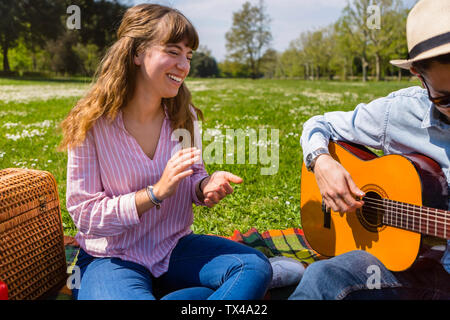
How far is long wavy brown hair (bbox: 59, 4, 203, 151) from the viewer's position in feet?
7.48

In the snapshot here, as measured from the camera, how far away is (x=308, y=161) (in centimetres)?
263

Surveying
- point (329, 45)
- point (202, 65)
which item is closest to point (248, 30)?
point (202, 65)

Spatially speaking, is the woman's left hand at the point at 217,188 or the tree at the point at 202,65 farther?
the tree at the point at 202,65

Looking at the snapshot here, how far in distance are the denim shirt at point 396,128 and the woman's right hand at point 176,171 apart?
0.93 metres

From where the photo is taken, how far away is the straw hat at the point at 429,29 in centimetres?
175

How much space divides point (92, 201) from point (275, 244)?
175 centimetres

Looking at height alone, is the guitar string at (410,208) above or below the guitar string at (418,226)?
above

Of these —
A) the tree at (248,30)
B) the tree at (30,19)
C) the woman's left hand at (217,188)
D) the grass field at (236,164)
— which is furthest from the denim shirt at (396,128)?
the tree at (30,19)

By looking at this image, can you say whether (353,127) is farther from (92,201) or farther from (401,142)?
(92,201)

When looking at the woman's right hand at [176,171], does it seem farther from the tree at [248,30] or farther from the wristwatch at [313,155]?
the tree at [248,30]

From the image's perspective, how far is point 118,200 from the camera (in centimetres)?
216

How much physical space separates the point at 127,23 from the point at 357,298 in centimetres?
194

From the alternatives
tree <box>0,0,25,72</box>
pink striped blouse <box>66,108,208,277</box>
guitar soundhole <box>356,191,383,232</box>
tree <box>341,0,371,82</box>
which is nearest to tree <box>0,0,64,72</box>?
tree <box>0,0,25,72</box>

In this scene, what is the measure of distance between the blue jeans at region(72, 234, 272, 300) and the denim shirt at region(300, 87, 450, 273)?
849 mm
